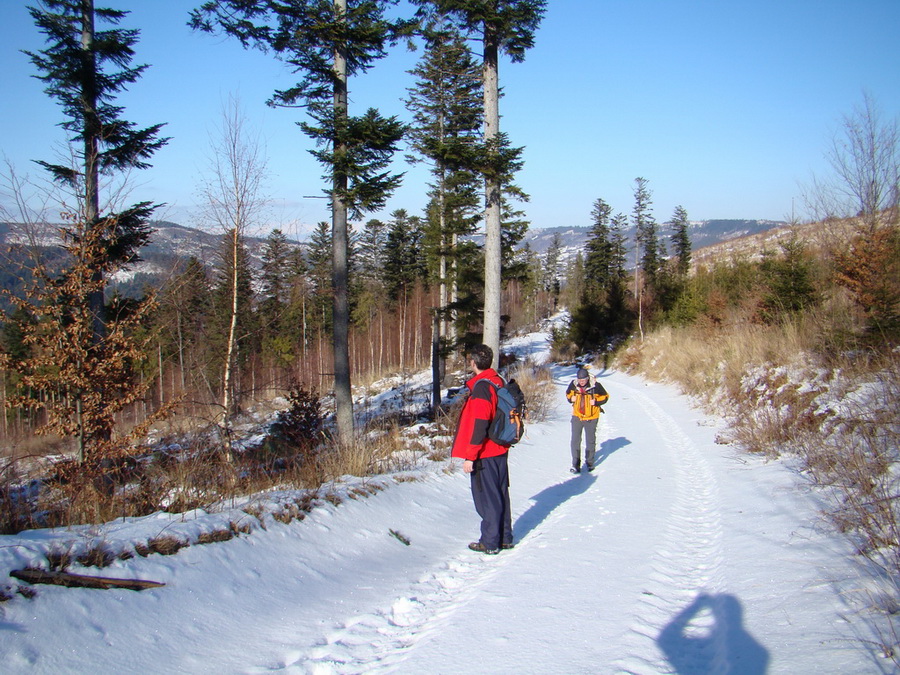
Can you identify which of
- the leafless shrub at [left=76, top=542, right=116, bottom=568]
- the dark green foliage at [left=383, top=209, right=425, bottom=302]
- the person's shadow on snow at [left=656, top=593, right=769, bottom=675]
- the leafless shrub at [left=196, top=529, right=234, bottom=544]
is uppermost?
the dark green foliage at [left=383, top=209, right=425, bottom=302]

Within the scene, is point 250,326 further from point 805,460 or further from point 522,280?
point 522,280

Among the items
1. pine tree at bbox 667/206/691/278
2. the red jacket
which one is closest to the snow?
the red jacket

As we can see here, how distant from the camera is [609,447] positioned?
1095cm

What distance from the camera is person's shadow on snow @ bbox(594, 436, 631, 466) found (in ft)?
33.2

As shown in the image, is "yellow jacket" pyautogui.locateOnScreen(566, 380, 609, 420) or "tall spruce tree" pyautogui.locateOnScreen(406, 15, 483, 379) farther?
"tall spruce tree" pyautogui.locateOnScreen(406, 15, 483, 379)

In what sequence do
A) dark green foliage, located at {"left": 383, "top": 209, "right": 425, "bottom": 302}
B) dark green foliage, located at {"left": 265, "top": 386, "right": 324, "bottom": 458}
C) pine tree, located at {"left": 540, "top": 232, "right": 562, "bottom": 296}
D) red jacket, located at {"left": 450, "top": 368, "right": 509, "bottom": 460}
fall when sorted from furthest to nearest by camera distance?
pine tree, located at {"left": 540, "top": 232, "right": 562, "bottom": 296} < dark green foliage, located at {"left": 383, "top": 209, "right": 425, "bottom": 302} < dark green foliage, located at {"left": 265, "top": 386, "right": 324, "bottom": 458} < red jacket, located at {"left": 450, "top": 368, "right": 509, "bottom": 460}

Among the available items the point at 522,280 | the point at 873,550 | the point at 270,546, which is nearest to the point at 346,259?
the point at 270,546

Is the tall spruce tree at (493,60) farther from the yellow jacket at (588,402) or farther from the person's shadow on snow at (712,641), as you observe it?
the person's shadow on snow at (712,641)

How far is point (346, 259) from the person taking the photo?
1194 cm

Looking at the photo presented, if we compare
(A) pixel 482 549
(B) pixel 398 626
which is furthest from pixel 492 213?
(B) pixel 398 626

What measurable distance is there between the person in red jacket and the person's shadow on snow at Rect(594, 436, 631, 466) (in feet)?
16.1

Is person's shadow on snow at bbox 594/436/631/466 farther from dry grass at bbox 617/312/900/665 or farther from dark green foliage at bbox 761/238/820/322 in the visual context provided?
dark green foliage at bbox 761/238/820/322

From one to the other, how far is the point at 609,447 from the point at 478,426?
6.75m

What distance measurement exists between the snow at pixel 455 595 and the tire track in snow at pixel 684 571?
2 cm
